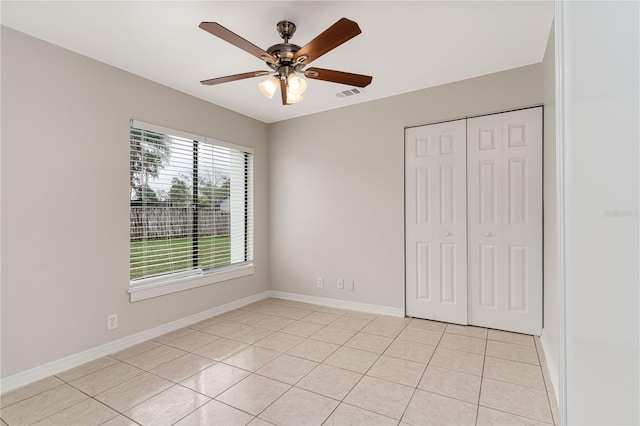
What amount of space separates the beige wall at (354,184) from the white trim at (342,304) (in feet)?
0.22

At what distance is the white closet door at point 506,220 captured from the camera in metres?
2.90

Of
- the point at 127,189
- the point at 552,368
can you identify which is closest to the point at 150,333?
the point at 127,189

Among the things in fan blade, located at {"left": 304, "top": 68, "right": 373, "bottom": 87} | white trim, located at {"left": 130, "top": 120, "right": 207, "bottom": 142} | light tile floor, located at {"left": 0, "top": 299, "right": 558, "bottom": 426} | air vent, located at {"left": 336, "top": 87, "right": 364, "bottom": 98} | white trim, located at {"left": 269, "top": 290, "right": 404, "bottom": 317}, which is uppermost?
air vent, located at {"left": 336, "top": 87, "right": 364, "bottom": 98}

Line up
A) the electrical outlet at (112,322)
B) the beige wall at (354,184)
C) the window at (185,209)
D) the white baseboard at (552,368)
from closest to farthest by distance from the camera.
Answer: the white baseboard at (552,368) → the electrical outlet at (112,322) → the window at (185,209) → the beige wall at (354,184)

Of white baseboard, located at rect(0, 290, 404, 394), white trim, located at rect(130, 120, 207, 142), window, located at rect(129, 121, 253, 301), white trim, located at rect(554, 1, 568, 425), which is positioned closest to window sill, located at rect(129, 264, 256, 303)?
window, located at rect(129, 121, 253, 301)

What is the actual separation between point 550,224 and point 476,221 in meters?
0.79

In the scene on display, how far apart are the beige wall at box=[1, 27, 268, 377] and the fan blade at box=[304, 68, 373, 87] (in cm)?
186

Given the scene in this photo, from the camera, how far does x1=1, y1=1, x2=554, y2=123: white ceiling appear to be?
2.06m

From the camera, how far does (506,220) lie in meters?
3.03

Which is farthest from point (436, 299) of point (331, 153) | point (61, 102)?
point (61, 102)

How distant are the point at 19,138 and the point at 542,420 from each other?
12.7 ft

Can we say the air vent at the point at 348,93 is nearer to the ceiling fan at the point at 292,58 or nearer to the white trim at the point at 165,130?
the ceiling fan at the point at 292,58

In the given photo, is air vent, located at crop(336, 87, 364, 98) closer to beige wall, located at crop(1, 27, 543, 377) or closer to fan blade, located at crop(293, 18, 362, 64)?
beige wall, located at crop(1, 27, 543, 377)

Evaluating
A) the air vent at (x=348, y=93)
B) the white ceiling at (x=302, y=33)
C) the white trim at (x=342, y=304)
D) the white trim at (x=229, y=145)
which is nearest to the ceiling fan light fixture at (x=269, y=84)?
the white ceiling at (x=302, y=33)
